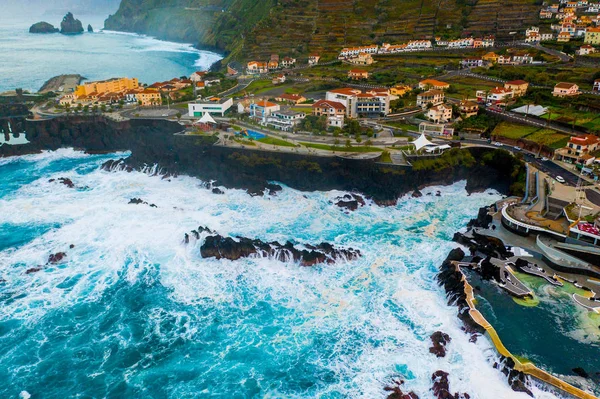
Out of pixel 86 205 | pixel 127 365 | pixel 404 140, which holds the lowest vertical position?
pixel 127 365

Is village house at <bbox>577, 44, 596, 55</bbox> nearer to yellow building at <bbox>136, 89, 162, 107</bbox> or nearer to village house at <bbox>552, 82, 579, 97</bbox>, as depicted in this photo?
village house at <bbox>552, 82, 579, 97</bbox>

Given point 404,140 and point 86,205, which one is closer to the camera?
point 86,205

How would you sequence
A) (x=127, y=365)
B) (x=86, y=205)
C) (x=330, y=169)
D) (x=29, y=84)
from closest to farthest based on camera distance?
(x=127, y=365) → (x=86, y=205) → (x=330, y=169) → (x=29, y=84)

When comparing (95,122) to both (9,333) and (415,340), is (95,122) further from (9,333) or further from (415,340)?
(415,340)

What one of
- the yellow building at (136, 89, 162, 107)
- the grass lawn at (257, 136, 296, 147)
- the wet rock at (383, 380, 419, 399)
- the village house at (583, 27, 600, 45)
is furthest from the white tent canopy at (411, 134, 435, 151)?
the village house at (583, 27, 600, 45)

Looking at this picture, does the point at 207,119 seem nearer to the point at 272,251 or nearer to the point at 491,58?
the point at 272,251

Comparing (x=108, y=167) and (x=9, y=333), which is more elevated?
(x=108, y=167)

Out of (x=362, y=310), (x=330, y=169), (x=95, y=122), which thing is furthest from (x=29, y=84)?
(x=362, y=310)
